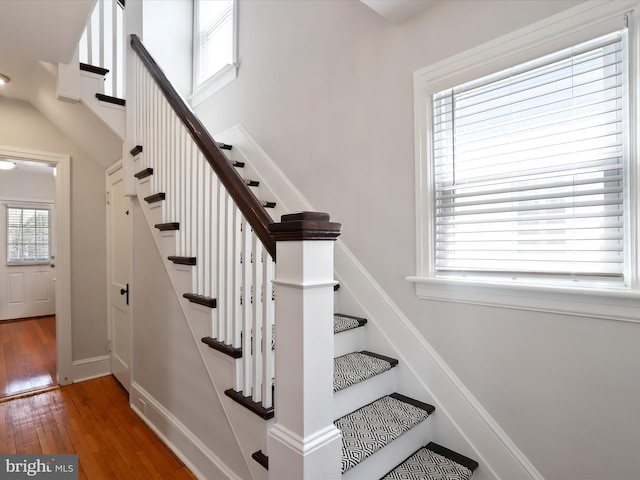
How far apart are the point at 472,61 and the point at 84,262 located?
3618 mm

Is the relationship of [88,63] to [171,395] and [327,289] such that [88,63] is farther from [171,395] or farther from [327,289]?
[327,289]

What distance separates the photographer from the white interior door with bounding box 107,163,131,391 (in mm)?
3014

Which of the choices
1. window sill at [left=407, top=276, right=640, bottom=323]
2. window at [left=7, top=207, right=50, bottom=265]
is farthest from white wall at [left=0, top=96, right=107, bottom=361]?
window at [left=7, top=207, right=50, bottom=265]

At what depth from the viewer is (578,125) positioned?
4.54 feet

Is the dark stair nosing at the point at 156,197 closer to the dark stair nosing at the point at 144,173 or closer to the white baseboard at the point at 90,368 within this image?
the dark stair nosing at the point at 144,173

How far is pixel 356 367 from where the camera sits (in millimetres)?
1787

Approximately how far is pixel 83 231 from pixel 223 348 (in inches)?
103

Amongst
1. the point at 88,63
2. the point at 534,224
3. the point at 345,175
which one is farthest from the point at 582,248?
the point at 88,63

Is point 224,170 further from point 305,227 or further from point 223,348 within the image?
point 223,348

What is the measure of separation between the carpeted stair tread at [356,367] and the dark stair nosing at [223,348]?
48 centimetres

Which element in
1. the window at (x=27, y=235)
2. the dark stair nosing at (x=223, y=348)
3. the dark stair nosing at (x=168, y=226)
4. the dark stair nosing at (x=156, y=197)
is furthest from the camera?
the window at (x=27, y=235)

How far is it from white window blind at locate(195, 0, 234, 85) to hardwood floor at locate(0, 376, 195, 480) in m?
3.23

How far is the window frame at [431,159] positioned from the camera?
124cm

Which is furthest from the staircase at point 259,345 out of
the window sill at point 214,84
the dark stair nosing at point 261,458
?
the window sill at point 214,84
